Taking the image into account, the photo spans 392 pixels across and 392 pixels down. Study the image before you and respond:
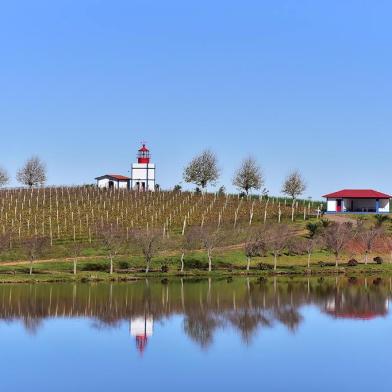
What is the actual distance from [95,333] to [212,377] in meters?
12.3

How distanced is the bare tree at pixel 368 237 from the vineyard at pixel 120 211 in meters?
14.7

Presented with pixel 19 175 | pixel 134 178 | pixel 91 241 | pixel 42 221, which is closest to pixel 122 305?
pixel 91 241

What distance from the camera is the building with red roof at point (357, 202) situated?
116 meters

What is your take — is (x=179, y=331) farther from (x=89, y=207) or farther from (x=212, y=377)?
(x=89, y=207)

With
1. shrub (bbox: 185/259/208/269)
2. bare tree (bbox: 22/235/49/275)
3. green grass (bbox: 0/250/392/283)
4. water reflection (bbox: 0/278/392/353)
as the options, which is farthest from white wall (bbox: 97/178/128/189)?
water reflection (bbox: 0/278/392/353)

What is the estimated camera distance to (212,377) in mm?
36281

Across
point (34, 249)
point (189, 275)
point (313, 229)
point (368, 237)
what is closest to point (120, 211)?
point (313, 229)

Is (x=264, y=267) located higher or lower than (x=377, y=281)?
higher

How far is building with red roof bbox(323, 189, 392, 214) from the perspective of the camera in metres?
116

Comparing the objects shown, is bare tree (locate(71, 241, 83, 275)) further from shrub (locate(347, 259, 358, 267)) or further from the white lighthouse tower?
the white lighthouse tower

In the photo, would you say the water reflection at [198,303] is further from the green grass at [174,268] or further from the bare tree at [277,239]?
the bare tree at [277,239]

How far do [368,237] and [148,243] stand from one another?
24973 mm

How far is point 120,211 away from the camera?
375ft

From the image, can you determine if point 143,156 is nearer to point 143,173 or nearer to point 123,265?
point 143,173
